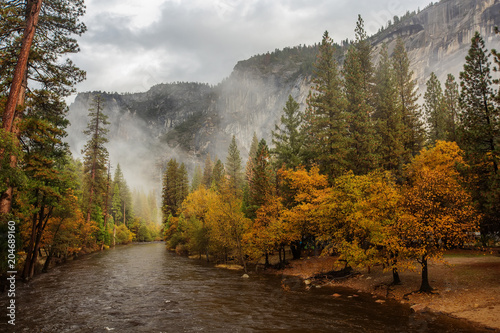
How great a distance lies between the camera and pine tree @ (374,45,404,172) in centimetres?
3462

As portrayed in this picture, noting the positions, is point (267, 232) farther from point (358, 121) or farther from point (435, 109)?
point (435, 109)

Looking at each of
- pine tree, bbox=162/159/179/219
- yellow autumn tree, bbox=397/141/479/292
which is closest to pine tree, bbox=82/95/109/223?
pine tree, bbox=162/159/179/219

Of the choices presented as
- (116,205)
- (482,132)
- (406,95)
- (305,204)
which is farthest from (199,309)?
(116,205)

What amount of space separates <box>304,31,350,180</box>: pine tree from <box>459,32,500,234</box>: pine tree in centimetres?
1414

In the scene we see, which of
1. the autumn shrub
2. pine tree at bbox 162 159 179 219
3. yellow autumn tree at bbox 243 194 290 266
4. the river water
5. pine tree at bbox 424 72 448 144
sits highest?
pine tree at bbox 424 72 448 144

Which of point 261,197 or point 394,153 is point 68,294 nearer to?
point 261,197

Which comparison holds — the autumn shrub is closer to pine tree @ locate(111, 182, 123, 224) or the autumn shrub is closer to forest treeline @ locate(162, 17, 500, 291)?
pine tree @ locate(111, 182, 123, 224)

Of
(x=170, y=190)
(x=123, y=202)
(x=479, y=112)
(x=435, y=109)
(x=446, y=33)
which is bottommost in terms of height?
(x=123, y=202)

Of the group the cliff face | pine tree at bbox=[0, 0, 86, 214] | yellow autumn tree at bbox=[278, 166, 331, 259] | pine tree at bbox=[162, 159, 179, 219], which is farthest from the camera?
the cliff face

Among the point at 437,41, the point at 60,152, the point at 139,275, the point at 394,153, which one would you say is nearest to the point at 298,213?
the point at 394,153

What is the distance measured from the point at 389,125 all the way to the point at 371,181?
57.0 feet

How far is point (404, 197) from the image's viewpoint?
18.3 meters

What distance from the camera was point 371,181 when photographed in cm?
2300

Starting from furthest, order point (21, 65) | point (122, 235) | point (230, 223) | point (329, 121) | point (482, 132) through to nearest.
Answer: point (122, 235)
point (329, 121)
point (230, 223)
point (482, 132)
point (21, 65)
